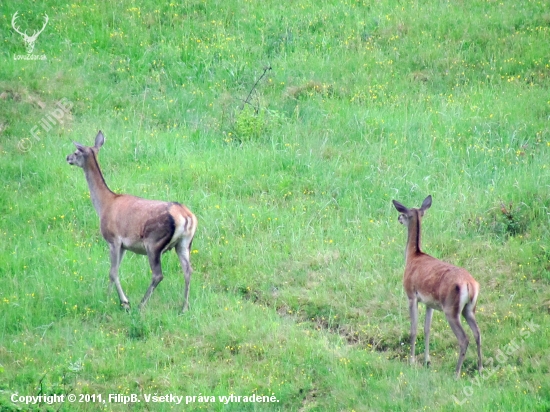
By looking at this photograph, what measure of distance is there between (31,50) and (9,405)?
41.2 ft

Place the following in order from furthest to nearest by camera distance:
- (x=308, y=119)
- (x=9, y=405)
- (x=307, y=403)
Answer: (x=308, y=119)
(x=307, y=403)
(x=9, y=405)

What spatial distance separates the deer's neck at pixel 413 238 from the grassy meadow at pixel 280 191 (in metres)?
0.74

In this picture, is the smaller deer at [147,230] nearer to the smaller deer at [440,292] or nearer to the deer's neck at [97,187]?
the deer's neck at [97,187]

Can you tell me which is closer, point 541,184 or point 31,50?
point 541,184

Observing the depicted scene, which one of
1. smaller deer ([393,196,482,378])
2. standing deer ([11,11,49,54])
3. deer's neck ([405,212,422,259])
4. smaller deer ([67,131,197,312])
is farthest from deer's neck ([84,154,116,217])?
standing deer ([11,11,49,54])

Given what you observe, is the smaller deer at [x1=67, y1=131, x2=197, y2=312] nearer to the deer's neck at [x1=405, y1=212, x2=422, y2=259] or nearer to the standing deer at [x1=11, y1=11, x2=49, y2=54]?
the deer's neck at [x1=405, y1=212, x2=422, y2=259]

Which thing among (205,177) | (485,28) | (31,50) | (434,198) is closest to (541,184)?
(434,198)

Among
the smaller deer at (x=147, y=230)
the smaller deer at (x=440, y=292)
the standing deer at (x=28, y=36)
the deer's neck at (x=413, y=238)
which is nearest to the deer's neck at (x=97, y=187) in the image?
the smaller deer at (x=147, y=230)

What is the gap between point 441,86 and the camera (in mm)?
16453

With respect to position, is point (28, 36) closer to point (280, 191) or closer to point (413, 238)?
point (280, 191)

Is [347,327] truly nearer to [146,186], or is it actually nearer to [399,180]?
[399,180]

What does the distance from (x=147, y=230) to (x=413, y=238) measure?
333 centimetres

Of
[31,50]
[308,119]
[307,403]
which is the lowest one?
[307,403]

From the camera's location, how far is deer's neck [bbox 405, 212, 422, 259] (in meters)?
10.3
